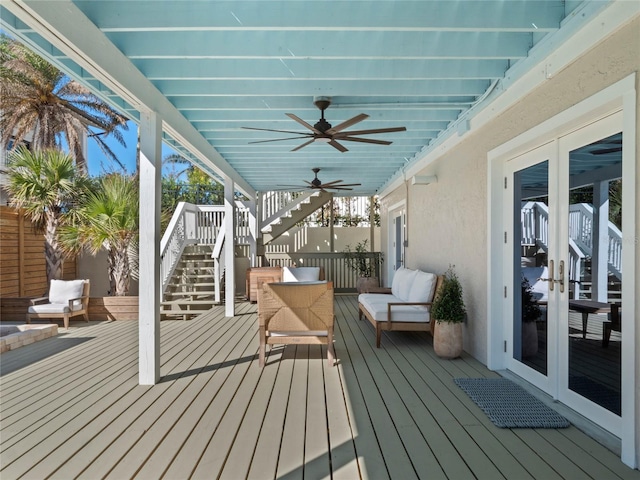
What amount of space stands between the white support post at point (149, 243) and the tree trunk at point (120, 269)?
14.7 ft

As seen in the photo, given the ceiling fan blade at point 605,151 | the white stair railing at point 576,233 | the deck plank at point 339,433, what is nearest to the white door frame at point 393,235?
the white stair railing at point 576,233

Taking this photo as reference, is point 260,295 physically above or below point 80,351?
above

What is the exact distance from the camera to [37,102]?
1113 cm

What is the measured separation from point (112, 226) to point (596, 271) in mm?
7487

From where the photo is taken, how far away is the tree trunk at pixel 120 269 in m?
7.91

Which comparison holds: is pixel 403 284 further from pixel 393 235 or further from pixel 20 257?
pixel 20 257

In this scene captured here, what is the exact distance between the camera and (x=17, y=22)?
9.01ft

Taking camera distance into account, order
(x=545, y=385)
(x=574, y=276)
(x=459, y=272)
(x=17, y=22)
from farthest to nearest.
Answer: (x=459, y=272) → (x=545, y=385) → (x=574, y=276) → (x=17, y=22)

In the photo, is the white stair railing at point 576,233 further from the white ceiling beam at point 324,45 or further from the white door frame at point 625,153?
the white ceiling beam at point 324,45

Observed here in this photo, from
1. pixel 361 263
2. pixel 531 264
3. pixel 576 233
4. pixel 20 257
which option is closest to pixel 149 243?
pixel 531 264

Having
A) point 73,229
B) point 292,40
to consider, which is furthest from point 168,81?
point 73,229

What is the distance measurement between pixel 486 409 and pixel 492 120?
2.76 metres

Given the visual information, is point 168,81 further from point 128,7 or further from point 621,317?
point 621,317

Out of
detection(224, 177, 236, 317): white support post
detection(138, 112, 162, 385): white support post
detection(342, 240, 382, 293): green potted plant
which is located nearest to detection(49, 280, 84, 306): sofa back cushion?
detection(224, 177, 236, 317): white support post
